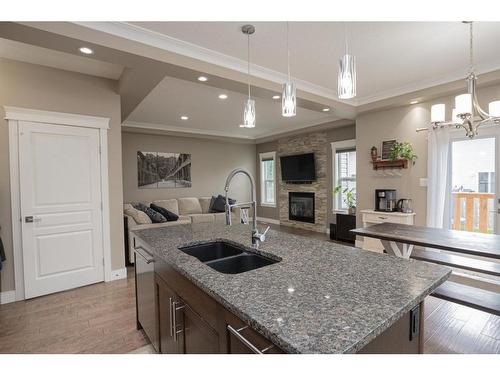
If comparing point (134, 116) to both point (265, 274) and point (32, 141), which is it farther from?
point (265, 274)

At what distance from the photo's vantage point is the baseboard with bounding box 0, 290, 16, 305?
114 inches

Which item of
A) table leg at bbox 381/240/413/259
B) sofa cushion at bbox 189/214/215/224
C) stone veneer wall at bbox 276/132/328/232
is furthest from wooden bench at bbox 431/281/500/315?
sofa cushion at bbox 189/214/215/224

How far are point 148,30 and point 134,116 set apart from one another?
3.45 metres

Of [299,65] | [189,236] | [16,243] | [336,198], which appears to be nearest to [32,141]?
[16,243]

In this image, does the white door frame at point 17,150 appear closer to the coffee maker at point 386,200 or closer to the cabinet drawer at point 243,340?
the cabinet drawer at point 243,340

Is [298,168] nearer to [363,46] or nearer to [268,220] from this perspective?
[268,220]

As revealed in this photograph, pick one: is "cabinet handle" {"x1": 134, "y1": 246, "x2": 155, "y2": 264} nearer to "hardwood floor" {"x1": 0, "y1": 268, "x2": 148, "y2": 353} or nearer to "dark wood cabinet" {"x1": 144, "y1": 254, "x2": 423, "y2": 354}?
"dark wood cabinet" {"x1": 144, "y1": 254, "x2": 423, "y2": 354}

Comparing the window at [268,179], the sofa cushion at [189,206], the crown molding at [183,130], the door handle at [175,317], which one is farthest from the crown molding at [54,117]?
the window at [268,179]

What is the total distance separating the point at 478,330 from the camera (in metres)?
2.33

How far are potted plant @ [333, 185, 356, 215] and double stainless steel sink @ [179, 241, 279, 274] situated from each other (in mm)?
4471

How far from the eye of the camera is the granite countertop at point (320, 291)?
30.6 inches

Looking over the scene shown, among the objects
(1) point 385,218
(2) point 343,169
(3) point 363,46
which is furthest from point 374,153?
(3) point 363,46

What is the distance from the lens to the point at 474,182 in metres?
3.67

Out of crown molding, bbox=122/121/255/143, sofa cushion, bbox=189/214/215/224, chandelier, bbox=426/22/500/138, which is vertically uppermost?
crown molding, bbox=122/121/255/143
